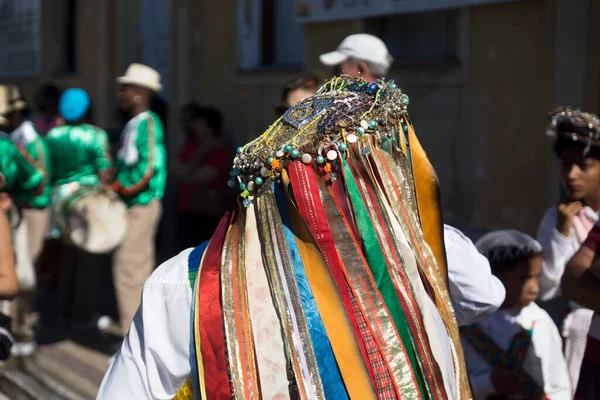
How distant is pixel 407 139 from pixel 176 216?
729cm

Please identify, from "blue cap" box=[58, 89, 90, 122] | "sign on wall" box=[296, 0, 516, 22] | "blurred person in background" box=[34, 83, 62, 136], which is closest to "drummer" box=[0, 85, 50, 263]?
"blue cap" box=[58, 89, 90, 122]

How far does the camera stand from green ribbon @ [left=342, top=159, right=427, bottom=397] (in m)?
1.86

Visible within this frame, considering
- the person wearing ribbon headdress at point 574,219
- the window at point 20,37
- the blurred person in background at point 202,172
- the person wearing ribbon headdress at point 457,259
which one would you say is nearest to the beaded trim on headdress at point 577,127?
the person wearing ribbon headdress at point 574,219

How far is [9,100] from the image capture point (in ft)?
18.3

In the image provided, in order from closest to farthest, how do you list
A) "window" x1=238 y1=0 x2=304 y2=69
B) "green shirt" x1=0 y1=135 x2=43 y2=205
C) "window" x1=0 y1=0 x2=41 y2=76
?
"green shirt" x1=0 y1=135 x2=43 y2=205 < "window" x1=238 y1=0 x2=304 y2=69 < "window" x1=0 y1=0 x2=41 y2=76

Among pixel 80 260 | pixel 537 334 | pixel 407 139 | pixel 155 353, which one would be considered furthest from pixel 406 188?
pixel 80 260

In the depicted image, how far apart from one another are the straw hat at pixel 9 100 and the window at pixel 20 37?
19.5 feet

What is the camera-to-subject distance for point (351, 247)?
189 centimetres

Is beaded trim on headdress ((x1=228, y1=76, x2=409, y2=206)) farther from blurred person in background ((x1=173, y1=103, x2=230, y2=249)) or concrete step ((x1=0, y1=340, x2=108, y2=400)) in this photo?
blurred person in background ((x1=173, y1=103, x2=230, y2=249))

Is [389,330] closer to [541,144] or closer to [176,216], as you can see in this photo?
[541,144]

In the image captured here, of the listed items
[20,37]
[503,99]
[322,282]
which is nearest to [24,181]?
[503,99]

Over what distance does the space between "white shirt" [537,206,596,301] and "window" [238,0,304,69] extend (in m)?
5.35

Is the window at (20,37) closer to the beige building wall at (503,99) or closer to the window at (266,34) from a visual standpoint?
the window at (266,34)

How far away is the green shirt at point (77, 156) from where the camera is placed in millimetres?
6340
